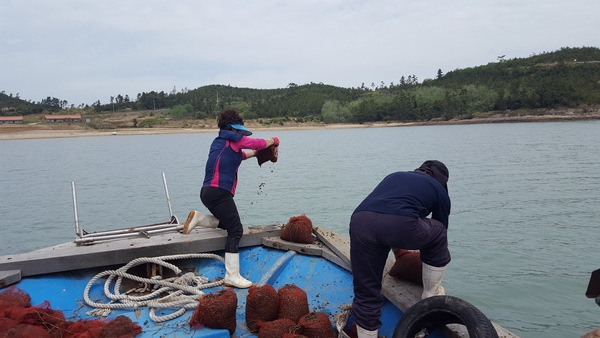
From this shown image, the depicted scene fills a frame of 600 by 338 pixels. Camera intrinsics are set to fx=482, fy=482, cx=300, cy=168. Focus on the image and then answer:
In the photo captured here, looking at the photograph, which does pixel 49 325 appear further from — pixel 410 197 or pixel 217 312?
pixel 410 197

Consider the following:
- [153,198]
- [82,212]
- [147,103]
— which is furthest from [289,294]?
[147,103]

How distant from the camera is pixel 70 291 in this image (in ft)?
15.4

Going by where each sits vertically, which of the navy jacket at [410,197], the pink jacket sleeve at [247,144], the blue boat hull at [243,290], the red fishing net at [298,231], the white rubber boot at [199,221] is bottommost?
the blue boat hull at [243,290]

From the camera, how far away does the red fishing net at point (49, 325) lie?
3439mm

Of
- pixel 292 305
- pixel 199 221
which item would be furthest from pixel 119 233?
pixel 292 305

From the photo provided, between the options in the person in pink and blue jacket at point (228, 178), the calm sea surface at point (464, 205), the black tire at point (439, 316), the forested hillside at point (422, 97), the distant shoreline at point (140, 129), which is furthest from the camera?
the forested hillside at point (422, 97)

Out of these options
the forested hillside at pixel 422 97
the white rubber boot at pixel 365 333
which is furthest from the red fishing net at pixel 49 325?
the forested hillside at pixel 422 97

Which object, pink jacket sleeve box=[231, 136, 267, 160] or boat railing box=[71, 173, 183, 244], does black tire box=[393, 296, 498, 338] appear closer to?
pink jacket sleeve box=[231, 136, 267, 160]

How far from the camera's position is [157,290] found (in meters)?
4.63

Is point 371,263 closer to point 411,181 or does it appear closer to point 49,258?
point 411,181

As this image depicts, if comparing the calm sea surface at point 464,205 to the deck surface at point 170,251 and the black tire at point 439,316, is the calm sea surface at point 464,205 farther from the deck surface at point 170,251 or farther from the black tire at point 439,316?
the black tire at point 439,316

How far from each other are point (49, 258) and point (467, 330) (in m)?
3.91

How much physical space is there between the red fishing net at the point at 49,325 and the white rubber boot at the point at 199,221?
175cm

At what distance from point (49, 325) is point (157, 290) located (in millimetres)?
1054
